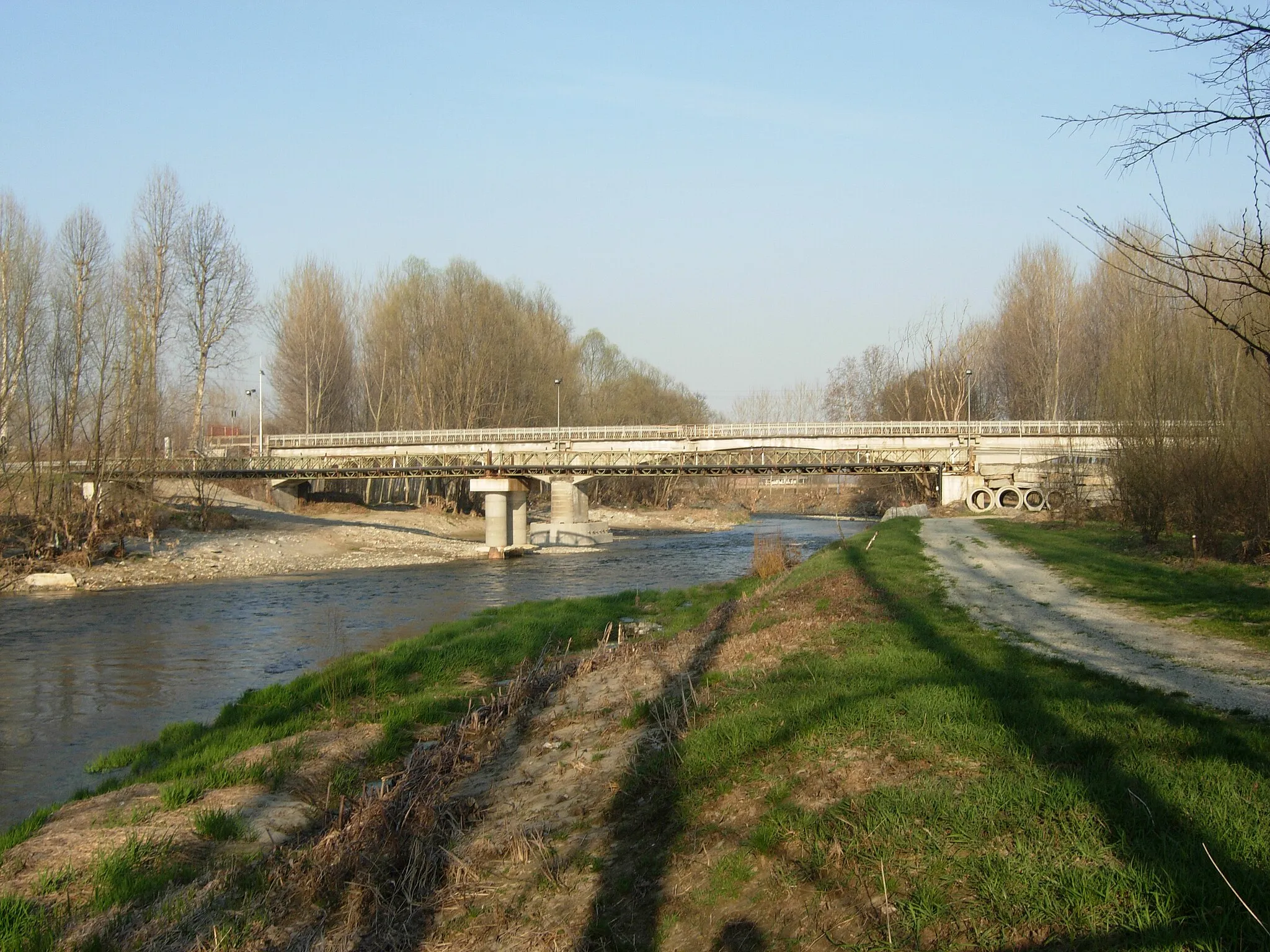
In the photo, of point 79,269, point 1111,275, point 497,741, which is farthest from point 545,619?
point 1111,275

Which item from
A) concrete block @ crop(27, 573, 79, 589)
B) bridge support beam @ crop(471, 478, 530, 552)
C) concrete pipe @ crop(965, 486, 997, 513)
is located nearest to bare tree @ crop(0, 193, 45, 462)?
concrete block @ crop(27, 573, 79, 589)

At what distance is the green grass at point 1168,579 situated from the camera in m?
13.3

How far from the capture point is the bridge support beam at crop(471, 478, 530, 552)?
5700 cm

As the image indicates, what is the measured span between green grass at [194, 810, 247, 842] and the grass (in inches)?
148

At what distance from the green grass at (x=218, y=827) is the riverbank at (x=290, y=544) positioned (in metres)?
29.1

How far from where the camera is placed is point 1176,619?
45.1 ft

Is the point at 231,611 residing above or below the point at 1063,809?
below

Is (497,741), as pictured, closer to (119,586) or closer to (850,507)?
(119,586)

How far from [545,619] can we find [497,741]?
10.6m

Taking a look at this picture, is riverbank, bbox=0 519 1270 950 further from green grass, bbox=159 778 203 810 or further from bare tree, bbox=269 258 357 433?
bare tree, bbox=269 258 357 433

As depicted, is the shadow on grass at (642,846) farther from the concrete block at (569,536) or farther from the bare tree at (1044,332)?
the bare tree at (1044,332)

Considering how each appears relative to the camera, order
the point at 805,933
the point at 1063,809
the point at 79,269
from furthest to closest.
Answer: the point at 79,269 → the point at 1063,809 → the point at 805,933

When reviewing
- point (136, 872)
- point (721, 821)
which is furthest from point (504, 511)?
point (721, 821)

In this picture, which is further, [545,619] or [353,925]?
[545,619]
